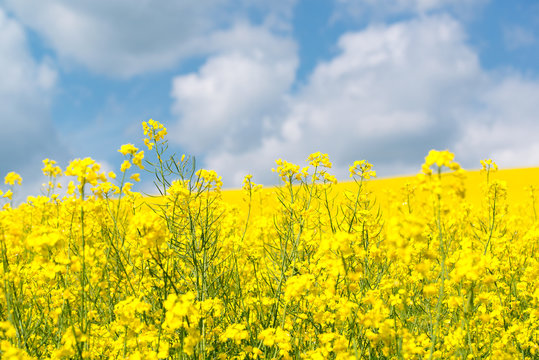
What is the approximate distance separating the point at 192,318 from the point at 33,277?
2671mm

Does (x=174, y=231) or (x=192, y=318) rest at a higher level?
(x=174, y=231)

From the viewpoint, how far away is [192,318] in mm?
2244

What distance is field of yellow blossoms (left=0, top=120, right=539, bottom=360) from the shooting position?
2.15 meters

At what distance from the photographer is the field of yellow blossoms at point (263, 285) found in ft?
7.06

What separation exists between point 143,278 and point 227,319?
78cm

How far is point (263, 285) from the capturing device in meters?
4.34

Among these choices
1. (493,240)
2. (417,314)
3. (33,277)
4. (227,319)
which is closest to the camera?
(227,319)

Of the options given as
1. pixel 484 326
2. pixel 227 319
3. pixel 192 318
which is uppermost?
pixel 192 318

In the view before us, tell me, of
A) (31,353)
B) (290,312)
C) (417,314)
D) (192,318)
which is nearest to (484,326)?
(417,314)

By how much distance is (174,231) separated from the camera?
10.4 ft

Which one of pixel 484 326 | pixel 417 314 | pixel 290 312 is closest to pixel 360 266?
pixel 290 312

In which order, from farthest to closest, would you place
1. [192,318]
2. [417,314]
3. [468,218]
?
[468,218]
[417,314]
[192,318]

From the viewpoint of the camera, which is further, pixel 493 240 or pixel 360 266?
pixel 493 240

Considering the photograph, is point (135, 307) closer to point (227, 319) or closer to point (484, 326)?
point (227, 319)
